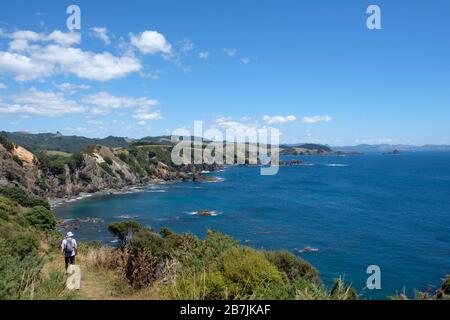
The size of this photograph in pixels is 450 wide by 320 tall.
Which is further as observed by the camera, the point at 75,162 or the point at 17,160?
the point at 75,162

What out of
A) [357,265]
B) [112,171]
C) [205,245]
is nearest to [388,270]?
[357,265]

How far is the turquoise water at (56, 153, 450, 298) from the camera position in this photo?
4716 cm

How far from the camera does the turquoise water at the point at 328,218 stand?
47156 millimetres

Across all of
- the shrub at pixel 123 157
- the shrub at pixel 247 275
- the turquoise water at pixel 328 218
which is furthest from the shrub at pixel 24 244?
the shrub at pixel 123 157

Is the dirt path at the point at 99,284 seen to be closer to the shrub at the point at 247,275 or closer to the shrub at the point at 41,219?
the shrub at the point at 247,275

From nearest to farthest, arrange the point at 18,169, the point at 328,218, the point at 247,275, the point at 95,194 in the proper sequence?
the point at 247,275 → the point at 328,218 → the point at 18,169 → the point at 95,194

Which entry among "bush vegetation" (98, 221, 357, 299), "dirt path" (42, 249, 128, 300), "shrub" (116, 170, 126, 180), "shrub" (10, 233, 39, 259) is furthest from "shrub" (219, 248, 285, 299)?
"shrub" (116, 170, 126, 180)

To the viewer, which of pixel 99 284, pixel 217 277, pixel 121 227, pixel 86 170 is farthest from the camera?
pixel 86 170

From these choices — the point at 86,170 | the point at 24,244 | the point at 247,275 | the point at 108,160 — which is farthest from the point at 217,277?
the point at 108,160

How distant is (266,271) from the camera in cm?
902

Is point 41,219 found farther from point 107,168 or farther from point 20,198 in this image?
point 107,168

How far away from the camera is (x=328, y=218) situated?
72500 millimetres

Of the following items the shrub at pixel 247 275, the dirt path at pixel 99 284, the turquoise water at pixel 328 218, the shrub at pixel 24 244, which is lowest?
the turquoise water at pixel 328 218
